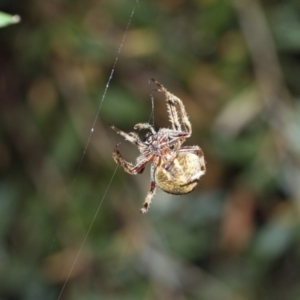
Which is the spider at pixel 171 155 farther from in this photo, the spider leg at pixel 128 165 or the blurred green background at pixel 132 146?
the blurred green background at pixel 132 146

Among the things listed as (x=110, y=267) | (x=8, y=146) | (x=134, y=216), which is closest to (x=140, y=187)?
(x=134, y=216)

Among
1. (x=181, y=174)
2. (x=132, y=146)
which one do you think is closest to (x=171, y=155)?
(x=181, y=174)

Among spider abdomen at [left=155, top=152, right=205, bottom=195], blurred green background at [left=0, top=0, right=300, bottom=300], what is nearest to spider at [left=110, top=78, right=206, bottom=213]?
spider abdomen at [left=155, top=152, right=205, bottom=195]

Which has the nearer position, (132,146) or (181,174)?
(181,174)

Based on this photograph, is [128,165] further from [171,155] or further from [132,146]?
[132,146]

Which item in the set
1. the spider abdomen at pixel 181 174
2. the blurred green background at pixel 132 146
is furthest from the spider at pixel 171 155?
the blurred green background at pixel 132 146

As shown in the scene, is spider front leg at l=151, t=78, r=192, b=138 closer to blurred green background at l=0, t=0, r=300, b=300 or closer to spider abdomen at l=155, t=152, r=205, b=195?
spider abdomen at l=155, t=152, r=205, b=195
